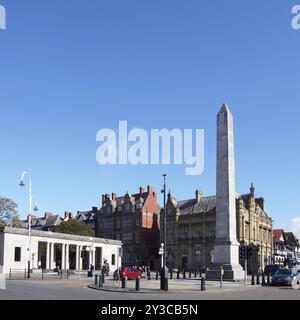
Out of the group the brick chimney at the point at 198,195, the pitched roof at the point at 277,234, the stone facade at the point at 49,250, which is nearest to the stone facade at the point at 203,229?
the brick chimney at the point at 198,195

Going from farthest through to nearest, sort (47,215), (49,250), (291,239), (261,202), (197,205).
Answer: (291,239) → (47,215) → (261,202) → (197,205) → (49,250)

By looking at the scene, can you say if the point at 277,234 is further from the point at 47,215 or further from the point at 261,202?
the point at 47,215

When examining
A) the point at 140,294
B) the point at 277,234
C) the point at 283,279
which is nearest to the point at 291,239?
the point at 277,234

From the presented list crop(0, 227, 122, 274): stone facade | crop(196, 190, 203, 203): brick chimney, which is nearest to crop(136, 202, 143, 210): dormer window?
crop(196, 190, 203, 203): brick chimney

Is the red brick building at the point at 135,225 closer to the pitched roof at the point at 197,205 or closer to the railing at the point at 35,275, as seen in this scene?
the pitched roof at the point at 197,205

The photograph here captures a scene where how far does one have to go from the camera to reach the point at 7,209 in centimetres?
8044

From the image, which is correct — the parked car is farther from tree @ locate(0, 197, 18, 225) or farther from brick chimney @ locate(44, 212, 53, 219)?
brick chimney @ locate(44, 212, 53, 219)

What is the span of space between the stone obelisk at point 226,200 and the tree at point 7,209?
45993mm

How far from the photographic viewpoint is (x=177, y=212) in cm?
9912

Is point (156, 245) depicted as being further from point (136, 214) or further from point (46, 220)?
point (46, 220)

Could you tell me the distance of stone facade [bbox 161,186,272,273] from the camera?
90.4 m

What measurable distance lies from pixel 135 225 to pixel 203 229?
15247 millimetres

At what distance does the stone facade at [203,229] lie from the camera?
297ft

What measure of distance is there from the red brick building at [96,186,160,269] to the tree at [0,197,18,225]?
27172 mm
